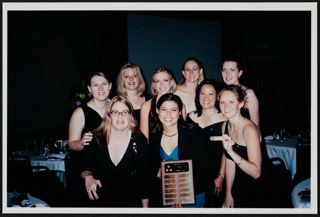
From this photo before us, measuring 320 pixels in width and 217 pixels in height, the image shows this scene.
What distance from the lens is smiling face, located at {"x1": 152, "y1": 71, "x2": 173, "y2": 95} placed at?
344cm

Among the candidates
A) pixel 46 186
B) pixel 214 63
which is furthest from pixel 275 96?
pixel 46 186

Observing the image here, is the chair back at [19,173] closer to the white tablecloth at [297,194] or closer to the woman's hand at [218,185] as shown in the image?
the woman's hand at [218,185]

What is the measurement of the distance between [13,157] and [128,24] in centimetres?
174

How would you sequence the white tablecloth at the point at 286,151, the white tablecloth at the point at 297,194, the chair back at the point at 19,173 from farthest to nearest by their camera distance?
the chair back at the point at 19,173, the white tablecloth at the point at 286,151, the white tablecloth at the point at 297,194

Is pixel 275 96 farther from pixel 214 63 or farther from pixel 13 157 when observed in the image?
pixel 13 157

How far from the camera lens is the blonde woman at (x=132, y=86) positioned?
3445 mm

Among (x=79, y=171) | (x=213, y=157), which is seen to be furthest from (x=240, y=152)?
(x=79, y=171)

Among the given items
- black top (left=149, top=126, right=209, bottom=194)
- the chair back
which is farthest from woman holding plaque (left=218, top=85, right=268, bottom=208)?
the chair back

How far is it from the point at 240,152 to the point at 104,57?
62.9 inches

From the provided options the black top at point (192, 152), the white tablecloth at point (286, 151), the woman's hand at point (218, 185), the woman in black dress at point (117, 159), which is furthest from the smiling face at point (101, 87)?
the white tablecloth at point (286, 151)

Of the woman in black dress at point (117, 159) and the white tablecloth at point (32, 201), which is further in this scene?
the woman in black dress at point (117, 159)

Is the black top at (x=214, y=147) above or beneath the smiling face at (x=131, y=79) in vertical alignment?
beneath

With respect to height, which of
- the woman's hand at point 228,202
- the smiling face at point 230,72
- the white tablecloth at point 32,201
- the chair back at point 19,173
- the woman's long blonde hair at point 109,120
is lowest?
the woman's hand at point 228,202

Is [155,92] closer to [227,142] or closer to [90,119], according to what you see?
[90,119]
